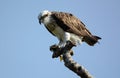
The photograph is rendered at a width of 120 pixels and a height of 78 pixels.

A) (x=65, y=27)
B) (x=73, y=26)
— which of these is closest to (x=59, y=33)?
(x=65, y=27)

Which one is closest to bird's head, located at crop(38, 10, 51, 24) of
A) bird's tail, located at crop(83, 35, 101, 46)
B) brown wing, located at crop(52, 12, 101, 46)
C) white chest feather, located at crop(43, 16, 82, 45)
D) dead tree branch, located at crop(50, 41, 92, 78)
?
white chest feather, located at crop(43, 16, 82, 45)

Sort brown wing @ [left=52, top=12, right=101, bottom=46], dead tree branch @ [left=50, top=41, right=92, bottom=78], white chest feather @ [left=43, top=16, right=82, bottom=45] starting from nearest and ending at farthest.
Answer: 1. dead tree branch @ [left=50, top=41, right=92, bottom=78]
2. brown wing @ [left=52, top=12, right=101, bottom=46]
3. white chest feather @ [left=43, top=16, right=82, bottom=45]

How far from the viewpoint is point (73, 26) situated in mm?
10477

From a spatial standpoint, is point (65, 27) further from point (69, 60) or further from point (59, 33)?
point (69, 60)

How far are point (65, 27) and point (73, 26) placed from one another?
0.34m

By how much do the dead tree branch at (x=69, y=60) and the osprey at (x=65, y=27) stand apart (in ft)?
7.17

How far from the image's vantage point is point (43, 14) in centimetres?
1057

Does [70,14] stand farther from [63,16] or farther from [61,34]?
[61,34]

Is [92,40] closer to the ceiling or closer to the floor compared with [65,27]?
closer to the floor

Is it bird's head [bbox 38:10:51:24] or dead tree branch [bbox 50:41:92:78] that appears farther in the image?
bird's head [bbox 38:10:51:24]

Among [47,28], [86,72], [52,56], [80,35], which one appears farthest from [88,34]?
[86,72]

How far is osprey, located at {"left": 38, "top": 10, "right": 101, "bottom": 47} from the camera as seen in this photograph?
9.98 metres

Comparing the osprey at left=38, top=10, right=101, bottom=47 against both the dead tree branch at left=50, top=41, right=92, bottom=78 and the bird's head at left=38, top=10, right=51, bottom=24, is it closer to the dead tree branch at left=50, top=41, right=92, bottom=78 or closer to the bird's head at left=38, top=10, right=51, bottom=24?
the bird's head at left=38, top=10, right=51, bottom=24

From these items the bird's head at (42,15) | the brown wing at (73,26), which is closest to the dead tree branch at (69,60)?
the brown wing at (73,26)
